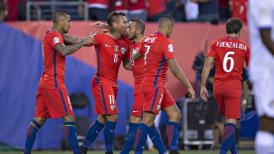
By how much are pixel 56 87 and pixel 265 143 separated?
5.25m

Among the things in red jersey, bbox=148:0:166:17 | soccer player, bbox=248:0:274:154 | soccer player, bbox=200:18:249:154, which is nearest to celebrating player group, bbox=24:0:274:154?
soccer player, bbox=200:18:249:154

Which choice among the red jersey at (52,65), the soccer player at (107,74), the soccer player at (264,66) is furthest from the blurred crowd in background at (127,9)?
the soccer player at (264,66)

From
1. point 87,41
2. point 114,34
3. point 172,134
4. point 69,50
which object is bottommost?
point 172,134

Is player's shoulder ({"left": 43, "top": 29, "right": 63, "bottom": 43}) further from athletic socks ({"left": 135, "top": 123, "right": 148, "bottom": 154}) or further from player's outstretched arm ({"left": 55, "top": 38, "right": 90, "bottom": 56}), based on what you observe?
athletic socks ({"left": 135, "top": 123, "right": 148, "bottom": 154})

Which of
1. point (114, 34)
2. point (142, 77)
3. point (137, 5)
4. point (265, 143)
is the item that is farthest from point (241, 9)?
point (265, 143)

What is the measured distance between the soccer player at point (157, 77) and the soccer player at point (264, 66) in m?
3.99

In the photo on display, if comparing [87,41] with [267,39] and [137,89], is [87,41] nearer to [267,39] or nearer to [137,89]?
[137,89]

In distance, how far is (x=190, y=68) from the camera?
61.9 ft

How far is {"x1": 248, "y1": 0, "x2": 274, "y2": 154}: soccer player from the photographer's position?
8.05 metres

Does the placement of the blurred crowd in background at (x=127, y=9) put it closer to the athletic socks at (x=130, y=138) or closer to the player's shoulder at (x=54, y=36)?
the player's shoulder at (x=54, y=36)

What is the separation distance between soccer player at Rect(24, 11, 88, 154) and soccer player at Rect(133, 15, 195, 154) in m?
1.01

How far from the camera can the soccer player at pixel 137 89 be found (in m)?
13.0

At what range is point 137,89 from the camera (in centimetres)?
1350

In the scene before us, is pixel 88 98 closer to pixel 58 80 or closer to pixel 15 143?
pixel 15 143
